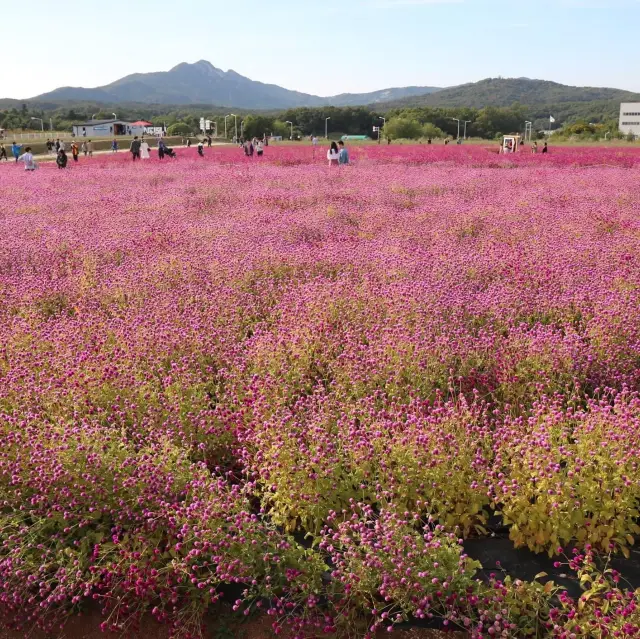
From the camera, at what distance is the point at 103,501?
382 cm

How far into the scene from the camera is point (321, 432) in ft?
13.2

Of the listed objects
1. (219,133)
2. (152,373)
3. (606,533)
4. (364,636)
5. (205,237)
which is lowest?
(364,636)

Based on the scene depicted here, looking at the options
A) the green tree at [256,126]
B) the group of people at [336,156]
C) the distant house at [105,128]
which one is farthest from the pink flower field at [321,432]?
the distant house at [105,128]

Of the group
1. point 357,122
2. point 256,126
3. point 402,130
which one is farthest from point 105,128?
point 402,130

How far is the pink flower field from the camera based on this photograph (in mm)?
3285

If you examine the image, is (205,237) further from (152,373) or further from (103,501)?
(103,501)

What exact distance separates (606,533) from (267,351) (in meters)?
2.96

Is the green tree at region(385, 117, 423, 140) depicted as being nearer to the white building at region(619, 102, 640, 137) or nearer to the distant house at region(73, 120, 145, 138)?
the distant house at region(73, 120, 145, 138)

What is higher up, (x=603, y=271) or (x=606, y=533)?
(x=603, y=271)

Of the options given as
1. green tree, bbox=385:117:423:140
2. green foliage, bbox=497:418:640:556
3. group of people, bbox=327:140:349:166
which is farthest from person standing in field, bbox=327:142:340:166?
green tree, bbox=385:117:423:140

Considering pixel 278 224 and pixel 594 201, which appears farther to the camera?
Answer: pixel 594 201

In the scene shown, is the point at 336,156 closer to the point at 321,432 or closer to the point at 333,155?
the point at 333,155

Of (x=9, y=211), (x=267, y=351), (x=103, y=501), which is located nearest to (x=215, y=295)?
(x=267, y=351)

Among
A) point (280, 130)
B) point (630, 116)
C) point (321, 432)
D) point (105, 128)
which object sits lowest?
point (321, 432)
